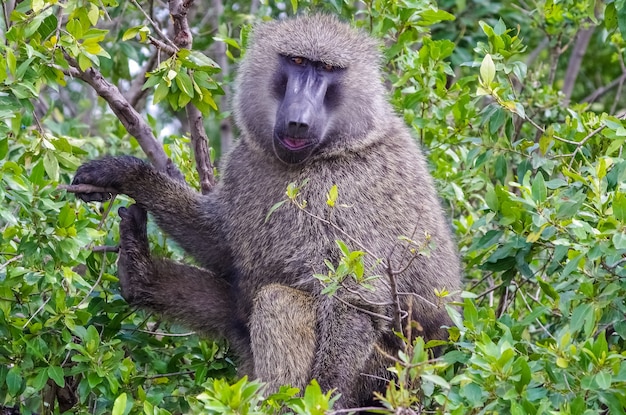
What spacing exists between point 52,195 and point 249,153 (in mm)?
1163

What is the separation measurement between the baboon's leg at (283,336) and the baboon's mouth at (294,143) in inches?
25.9

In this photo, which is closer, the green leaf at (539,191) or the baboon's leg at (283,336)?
the green leaf at (539,191)

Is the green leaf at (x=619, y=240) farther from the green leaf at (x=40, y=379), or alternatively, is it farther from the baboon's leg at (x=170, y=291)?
the green leaf at (x=40, y=379)

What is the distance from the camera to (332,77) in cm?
484

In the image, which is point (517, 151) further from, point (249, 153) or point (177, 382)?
point (177, 382)

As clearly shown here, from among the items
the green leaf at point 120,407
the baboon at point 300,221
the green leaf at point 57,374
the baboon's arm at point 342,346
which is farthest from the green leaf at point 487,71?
the green leaf at point 57,374

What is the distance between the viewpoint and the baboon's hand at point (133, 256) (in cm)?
489

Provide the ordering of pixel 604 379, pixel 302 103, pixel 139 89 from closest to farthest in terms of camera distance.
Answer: pixel 604 379, pixel 302 103, pixel 139 89

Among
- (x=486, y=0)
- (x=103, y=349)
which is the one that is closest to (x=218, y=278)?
(x=103, y=349)

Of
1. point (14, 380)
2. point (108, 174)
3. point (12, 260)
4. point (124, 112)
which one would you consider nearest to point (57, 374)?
point (14, 380)

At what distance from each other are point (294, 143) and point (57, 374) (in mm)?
1503

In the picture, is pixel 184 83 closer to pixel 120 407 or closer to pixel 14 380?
pixel 14 380

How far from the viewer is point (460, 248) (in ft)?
18.3

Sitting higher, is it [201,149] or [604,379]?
[604,379]
